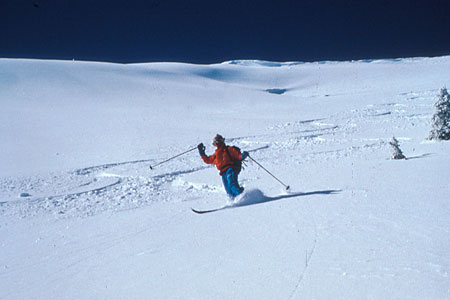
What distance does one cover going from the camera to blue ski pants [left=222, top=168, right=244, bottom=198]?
5562mm

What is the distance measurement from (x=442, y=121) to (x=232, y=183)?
6856 mm

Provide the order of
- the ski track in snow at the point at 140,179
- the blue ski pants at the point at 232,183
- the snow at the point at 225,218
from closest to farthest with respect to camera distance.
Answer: the snow at the point at 225,218, the blue ski pants at the point at 232,183, the ski track in snow at the point at 140,179

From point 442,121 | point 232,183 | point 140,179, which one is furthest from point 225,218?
point 442,121

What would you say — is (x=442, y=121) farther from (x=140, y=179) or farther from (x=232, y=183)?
(x=140, y=179)

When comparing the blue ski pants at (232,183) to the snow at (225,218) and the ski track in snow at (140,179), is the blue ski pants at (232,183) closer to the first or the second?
the snow at (225,218)

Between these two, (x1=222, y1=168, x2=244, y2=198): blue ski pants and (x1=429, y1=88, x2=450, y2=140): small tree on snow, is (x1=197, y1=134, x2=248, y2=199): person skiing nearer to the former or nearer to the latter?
(x1=222, y1=168, x2=244, y2=198): blue ski pants

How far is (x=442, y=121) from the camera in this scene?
8914 mm

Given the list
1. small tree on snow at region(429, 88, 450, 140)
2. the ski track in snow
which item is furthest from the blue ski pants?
small tree on snow at region(429, 88, 450, 140)

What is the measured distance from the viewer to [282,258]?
3.06 metres

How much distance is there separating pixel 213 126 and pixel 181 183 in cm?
977

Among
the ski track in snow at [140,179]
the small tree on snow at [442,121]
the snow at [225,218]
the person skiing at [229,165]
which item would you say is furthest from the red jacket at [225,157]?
the small tree on snow at [442,121]

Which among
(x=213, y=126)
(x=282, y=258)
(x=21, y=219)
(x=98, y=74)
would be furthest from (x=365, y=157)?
(x=98, y=74)

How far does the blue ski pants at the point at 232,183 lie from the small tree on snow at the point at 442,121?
22.0 feet

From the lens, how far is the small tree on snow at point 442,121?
8.91m
